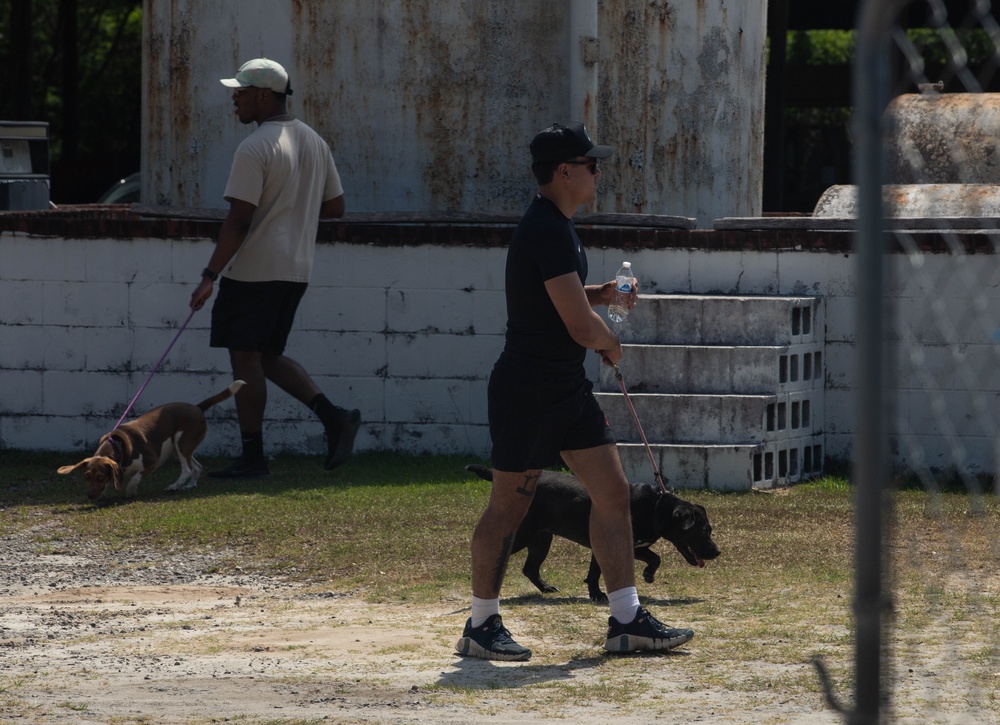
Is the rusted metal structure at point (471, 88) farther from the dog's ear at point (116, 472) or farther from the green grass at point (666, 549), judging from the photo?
the dog's ear at point (116, 472)

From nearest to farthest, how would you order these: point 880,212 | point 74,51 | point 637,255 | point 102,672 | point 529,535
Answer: point 880,212 → point 102,672 → point 529,535 → point 637,255 → point 74,51

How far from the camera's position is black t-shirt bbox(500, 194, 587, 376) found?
5152 millimetres

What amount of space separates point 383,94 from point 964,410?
4640mm

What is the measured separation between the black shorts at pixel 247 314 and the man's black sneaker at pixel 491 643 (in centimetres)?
380

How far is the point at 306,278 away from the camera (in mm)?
8844

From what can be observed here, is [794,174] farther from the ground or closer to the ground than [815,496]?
farther from the ground

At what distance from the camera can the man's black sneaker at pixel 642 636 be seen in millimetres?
5254

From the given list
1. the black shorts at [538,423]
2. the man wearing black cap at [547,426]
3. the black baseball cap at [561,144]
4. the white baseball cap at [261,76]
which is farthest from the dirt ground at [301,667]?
the white baseball cap at [261,76]

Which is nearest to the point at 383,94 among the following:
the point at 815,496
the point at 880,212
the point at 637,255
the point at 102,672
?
the point at 637,255

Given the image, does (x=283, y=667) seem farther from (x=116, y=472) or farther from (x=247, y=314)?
(x=247, y=314)

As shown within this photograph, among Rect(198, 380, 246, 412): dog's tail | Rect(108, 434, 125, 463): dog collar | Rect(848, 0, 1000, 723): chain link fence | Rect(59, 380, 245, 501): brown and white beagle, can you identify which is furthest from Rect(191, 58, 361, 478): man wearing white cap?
Rect(848, 0, 1000, 723): chain link fence

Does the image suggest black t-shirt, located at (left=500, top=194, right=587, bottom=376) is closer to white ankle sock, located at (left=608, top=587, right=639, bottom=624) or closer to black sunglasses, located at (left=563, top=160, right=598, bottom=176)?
black sunglasses, located at (left=563, top=160, right=598, bottom=176)

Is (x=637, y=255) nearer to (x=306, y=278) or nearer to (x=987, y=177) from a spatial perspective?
(x=306, y=278)

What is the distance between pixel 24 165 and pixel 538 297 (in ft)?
31.6
